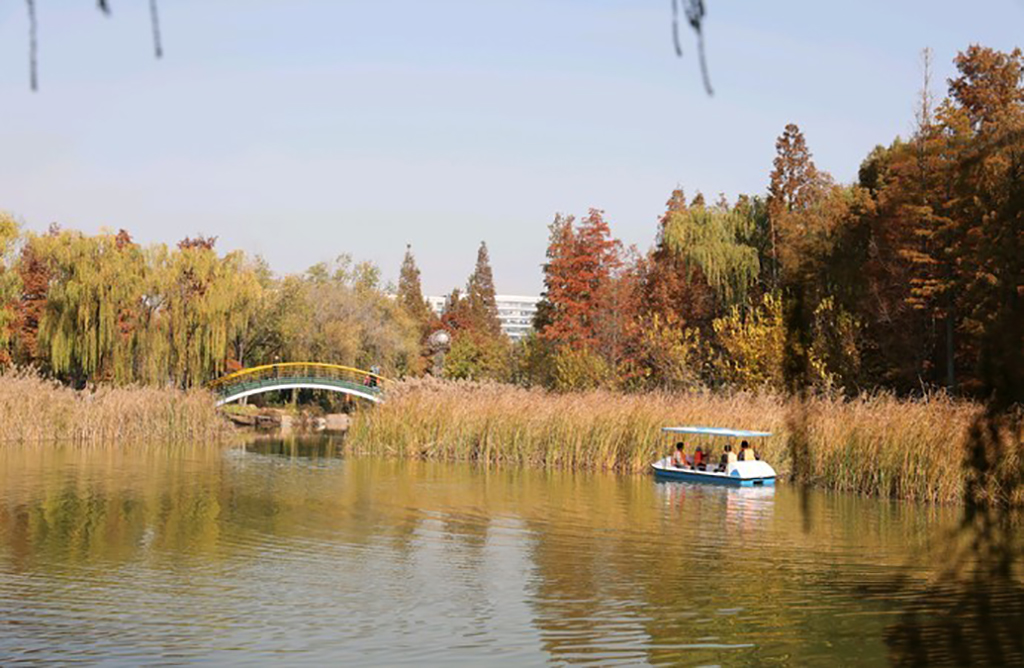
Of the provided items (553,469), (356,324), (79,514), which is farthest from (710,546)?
(356,324)

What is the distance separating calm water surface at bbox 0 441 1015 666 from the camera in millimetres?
12875

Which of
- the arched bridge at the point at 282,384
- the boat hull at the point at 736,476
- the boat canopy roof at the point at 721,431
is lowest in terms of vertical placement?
the boat hull at the point at 736,476

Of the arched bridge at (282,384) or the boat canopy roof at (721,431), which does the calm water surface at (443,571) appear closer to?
the boat canopy roof at (721,431)

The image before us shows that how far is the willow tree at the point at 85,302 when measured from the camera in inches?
1928

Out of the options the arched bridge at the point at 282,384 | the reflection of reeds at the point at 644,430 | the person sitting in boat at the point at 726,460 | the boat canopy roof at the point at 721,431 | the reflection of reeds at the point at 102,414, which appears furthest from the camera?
the arched bridge at the point at 282,384

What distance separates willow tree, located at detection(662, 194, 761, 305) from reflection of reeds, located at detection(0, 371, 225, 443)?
21.4m

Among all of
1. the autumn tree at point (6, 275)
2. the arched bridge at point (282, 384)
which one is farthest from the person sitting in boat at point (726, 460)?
the autumn tree at point (6, 275)

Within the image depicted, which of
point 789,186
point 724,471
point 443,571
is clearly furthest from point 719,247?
point 443,571

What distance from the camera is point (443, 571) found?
1745cm

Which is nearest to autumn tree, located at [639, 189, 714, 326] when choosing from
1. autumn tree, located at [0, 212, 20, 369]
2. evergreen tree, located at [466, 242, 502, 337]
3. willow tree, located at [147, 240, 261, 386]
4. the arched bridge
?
the arched bridge

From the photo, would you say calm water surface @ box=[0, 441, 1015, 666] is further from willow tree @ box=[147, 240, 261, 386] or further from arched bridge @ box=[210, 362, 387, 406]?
arched bridge @ box=[210, 362, 387, 406]

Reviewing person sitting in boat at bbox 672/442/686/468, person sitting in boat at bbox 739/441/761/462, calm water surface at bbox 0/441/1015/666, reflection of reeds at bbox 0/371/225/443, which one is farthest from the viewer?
reflection of reeds at bbox 0/371/225/443

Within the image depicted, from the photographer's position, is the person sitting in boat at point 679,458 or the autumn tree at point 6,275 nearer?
the person sitting in boat at point 679,458

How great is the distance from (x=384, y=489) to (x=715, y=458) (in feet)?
35.4
